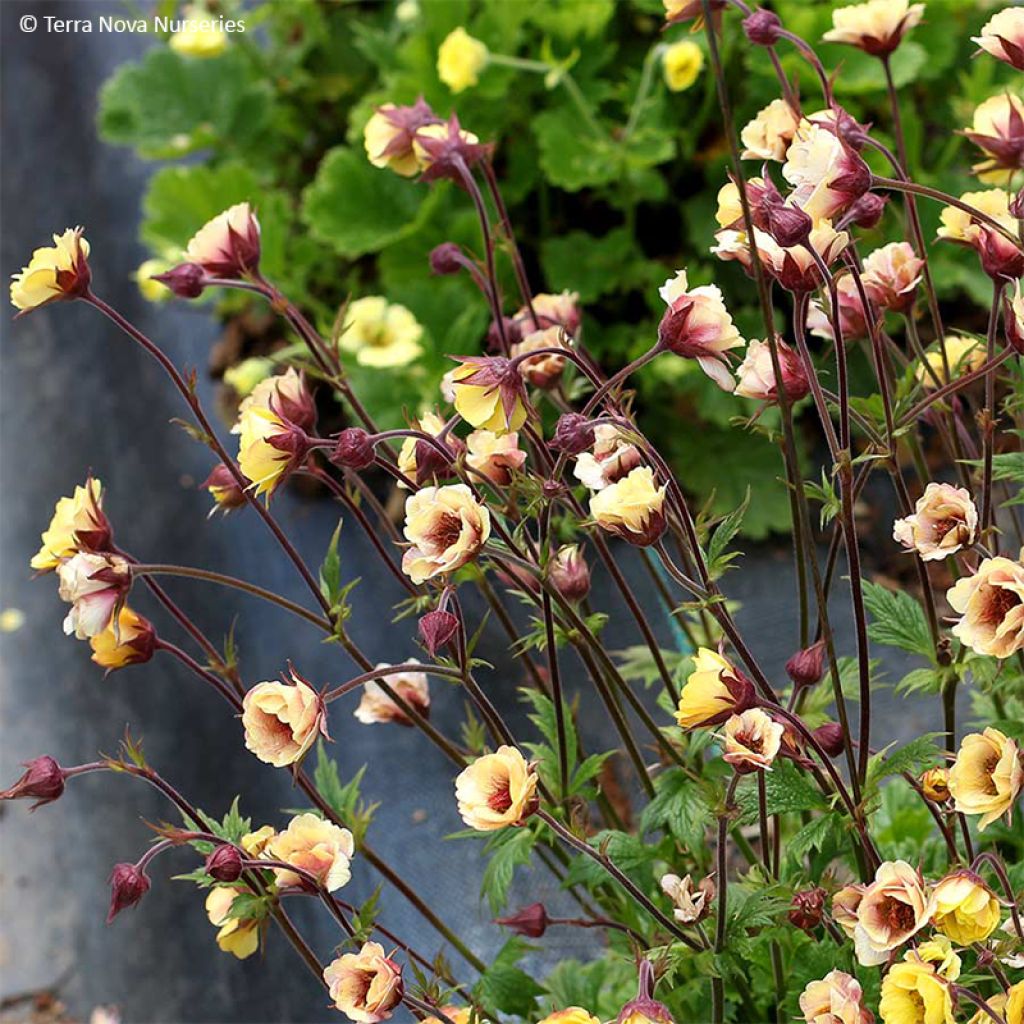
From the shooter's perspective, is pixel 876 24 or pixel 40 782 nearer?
pixel 40 782

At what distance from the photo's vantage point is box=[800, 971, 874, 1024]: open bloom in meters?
0.58

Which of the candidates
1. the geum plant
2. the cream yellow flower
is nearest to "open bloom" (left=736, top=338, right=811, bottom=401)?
the geum plant

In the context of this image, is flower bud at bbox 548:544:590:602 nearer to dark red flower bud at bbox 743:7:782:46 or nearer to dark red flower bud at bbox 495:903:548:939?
dark red flower bud at bbox 495:903:548:939

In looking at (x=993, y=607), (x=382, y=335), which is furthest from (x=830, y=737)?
(x=382, y=335)

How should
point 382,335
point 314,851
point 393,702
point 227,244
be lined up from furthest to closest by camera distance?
point 382,335 → point 393,702 → point 227,244 → point 314,851

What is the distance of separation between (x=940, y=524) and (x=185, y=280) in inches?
16.9

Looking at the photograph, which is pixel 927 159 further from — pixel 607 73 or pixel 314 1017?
pixel 314 1017

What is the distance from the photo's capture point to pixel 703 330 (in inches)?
26.0

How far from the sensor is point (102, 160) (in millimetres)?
2449

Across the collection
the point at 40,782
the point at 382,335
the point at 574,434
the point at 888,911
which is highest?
the point at 574,434

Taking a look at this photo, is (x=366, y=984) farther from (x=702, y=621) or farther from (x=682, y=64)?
(x=682, y=64)

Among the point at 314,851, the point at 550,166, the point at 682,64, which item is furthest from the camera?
the point at 550,166

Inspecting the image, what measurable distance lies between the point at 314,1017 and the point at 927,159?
4.89 feet

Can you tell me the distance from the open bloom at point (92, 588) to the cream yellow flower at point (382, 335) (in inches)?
34.5
